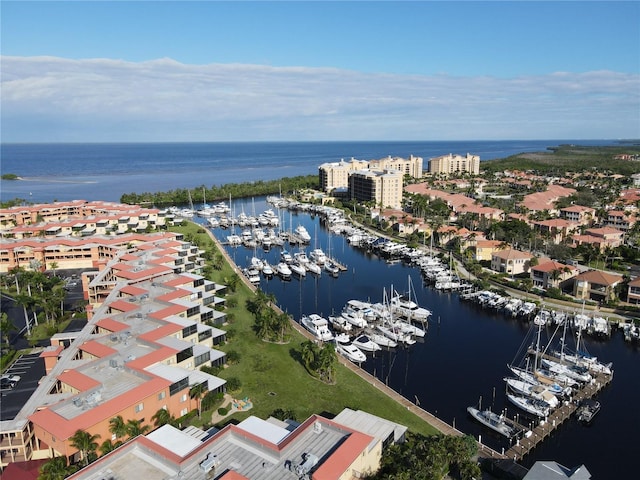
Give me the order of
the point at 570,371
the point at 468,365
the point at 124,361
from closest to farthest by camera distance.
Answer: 1. the point at 124,361
2. the point at 570,371
3. the point at 468,365

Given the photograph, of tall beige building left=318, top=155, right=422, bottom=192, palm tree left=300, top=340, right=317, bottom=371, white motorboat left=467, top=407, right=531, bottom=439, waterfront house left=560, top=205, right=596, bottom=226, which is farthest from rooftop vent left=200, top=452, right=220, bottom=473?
tall beige building left=318, top=155, right=422, bottom=192

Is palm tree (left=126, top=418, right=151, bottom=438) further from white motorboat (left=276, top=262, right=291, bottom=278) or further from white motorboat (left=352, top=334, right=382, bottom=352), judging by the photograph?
white motorboat (left=276, top=262, right=291, bottom=278)

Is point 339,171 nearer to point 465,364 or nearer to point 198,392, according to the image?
point 465,364

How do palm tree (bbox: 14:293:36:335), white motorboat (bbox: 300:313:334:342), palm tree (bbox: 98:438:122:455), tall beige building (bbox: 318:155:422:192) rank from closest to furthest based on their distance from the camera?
1. palm tree (bbox: 98:438:122:455)
2. palm tree (bbox: 14:293:36:335)
3. white motorboat (bbox: 300:313:334:342)
4. tall beige building (bbox: 318:155:422:192)

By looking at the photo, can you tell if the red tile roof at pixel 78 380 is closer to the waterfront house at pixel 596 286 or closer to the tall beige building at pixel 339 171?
the waterfront house at pixel 596 286

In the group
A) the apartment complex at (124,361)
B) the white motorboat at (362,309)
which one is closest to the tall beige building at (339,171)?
the white motorboat at (362,309)

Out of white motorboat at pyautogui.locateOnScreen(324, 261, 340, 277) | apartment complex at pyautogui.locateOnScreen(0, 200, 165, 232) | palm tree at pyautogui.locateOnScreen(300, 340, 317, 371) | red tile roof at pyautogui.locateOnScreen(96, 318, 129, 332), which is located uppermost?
apartment complex at pyautogui.locateOnScreen(0, 200, 165, 232)

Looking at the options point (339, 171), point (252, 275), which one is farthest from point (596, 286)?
point (339, 171)

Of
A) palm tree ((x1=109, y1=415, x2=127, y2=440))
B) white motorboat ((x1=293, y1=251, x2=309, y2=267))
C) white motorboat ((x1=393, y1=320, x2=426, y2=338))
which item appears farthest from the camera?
white motorboat ((x1=293, y1=251, x2=309, y2=267))
